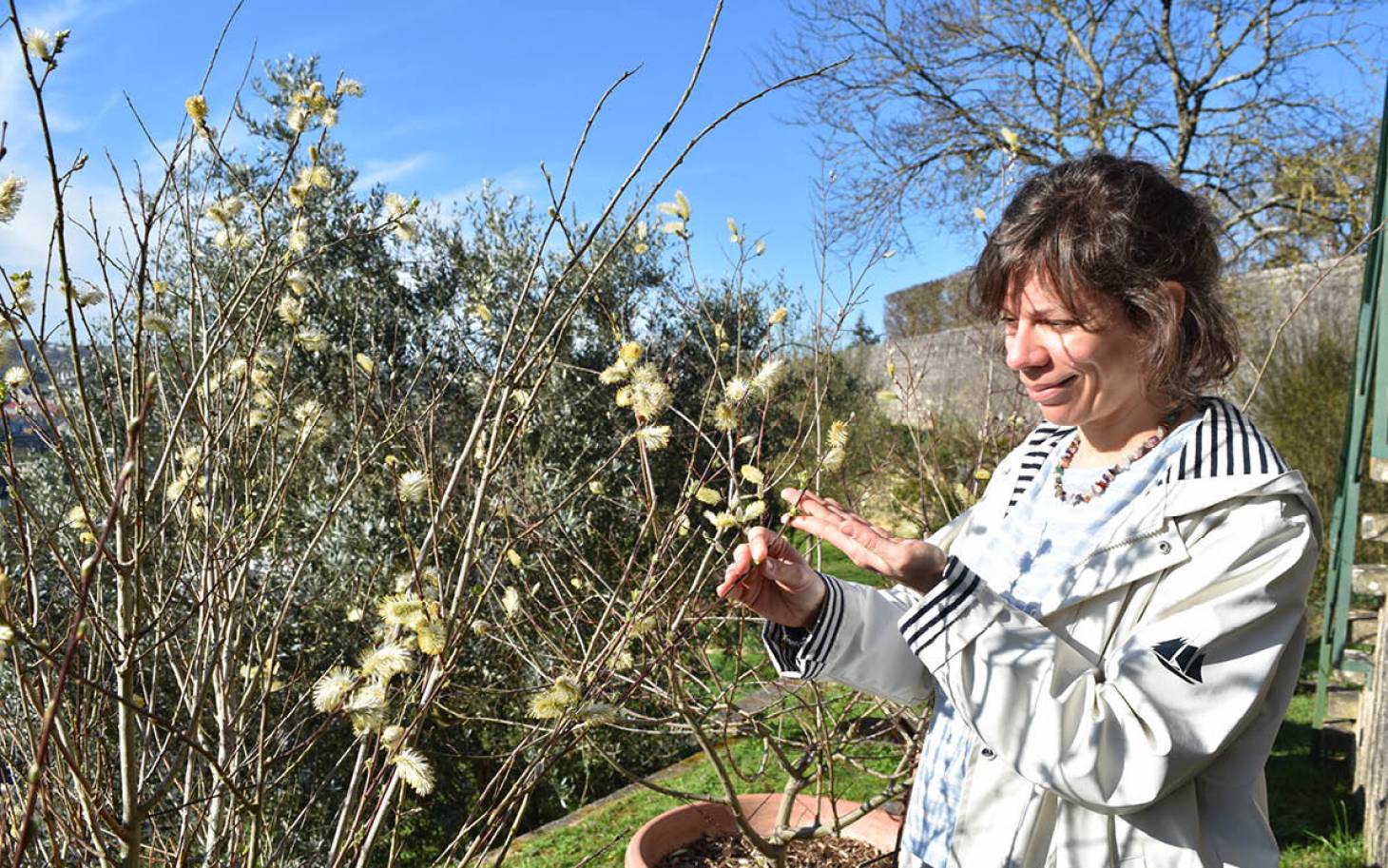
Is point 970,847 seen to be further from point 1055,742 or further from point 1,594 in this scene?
point 1,594

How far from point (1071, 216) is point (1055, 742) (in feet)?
2.48

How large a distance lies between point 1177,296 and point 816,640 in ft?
2.55

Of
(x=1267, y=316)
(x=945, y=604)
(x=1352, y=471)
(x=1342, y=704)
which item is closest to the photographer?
(x=945, y=604)

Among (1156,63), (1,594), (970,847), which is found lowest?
(970,847)

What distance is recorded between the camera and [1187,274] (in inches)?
58.5

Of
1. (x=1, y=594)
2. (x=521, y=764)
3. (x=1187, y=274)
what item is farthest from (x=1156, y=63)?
(x=1, y=594)

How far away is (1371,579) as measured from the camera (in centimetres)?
397

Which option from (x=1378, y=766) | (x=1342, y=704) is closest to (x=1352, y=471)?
(x=1342, y=704)

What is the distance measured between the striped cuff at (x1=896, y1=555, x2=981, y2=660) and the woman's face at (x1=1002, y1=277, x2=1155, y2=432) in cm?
31

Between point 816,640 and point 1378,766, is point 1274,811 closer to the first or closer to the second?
point 1378,766

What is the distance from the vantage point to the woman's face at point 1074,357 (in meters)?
1.42

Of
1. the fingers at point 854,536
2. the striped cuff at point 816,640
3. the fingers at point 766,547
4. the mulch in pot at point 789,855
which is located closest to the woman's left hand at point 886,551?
the fingers at point 854,536

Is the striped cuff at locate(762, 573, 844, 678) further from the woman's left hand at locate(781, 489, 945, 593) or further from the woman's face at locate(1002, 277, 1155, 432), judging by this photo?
the woman's face at locate(1002, 277, 1155, 432)

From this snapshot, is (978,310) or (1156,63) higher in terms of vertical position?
(1156,63)
